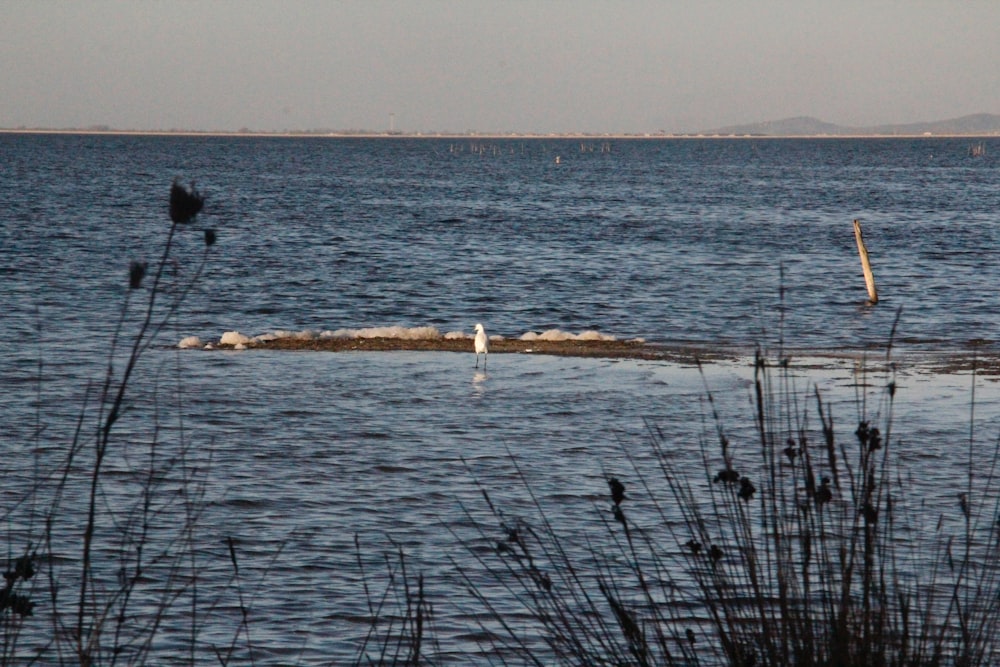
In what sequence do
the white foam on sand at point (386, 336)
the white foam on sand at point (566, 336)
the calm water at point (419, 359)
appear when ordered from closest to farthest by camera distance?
the calm water at point (419, 359) → the white foam on sand at point (386, 336) → the white foam on sand at point (566, 336)

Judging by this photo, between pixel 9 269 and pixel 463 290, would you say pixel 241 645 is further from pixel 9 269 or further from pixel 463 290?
pixel 9 269

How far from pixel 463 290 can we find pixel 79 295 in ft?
27.0

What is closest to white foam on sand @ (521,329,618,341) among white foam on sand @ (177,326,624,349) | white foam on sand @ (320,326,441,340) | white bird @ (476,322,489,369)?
white foam on sand @ (177,326,624,349)

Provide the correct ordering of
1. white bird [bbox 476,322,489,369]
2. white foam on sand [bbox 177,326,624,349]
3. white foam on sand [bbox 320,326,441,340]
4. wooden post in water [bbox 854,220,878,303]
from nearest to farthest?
white bird [bbox 476,322,489,369] → white foam on sand [bbox 177,326,624,349] → white foam on sand [bbox 320,326,441,340] → wooden post in water [bbox 854,220,878,303]

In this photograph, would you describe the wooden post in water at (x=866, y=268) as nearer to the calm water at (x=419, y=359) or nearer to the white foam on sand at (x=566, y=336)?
the calm water at (x=419, y=359)

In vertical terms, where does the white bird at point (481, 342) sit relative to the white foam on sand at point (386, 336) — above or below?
above

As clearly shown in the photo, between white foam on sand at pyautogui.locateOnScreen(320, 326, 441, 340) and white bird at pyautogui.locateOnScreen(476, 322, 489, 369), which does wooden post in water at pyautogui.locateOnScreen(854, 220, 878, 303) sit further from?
white bird at pyautogui.locateOnScreen(476, 322, 489, 369)

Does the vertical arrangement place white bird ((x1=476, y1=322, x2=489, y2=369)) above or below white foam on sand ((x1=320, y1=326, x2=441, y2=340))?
above

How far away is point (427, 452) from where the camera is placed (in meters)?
11.9

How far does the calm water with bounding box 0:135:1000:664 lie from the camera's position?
908 cm

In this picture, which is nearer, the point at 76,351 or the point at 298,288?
the point at 76,351

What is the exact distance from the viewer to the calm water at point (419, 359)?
9.08 meters

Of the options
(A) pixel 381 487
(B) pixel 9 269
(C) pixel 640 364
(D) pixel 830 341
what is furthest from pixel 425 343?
(B) pixel 9 269

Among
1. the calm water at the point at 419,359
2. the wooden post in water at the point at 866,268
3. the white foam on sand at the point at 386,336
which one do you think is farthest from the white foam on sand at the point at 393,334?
the wooden post in water at the point at 866,268
